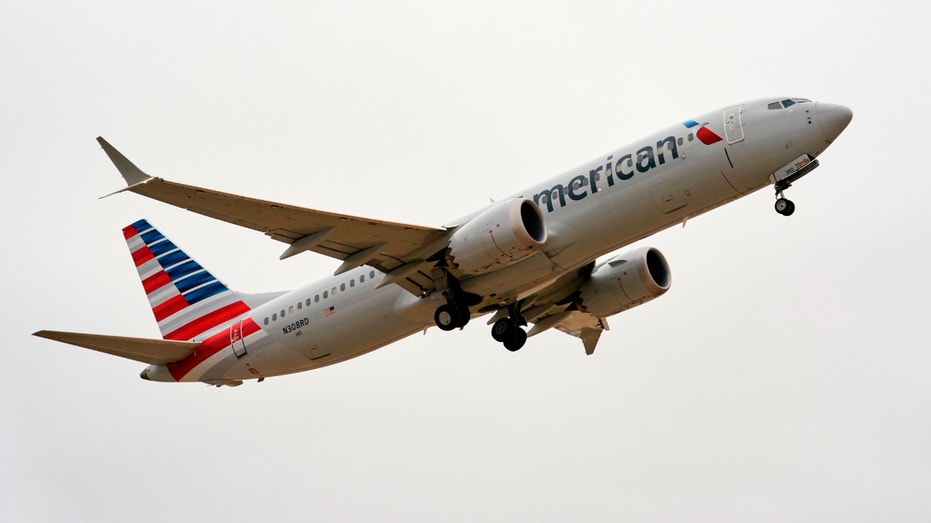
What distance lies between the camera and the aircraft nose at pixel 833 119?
30875 millimetres

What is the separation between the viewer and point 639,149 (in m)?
32.2

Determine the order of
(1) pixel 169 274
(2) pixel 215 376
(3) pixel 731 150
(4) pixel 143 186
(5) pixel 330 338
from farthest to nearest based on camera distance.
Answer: (1) pixel 169 274, (2) pixel 215 376, (5) pixel 330 338, (3) pixel 731 150, (4) pixel 143 186

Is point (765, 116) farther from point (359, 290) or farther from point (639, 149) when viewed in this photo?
point (359, 290)

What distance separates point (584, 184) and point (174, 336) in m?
16.1

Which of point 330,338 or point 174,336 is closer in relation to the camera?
point 330,338

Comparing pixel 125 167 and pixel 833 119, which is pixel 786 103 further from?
pixel 125 167

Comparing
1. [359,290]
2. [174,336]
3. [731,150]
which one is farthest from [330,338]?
[731,150]

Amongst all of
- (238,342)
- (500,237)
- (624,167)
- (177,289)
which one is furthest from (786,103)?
(177,289)

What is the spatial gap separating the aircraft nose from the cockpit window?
71 centimetres

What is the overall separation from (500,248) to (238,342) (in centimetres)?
1076

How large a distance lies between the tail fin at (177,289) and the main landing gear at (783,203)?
59.2 ft

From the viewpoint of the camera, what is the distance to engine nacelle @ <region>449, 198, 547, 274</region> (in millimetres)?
31406

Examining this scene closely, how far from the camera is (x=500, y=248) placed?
104 ft

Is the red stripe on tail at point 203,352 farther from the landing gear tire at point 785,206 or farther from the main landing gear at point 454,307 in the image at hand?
the landing gear tire at point 785,206
